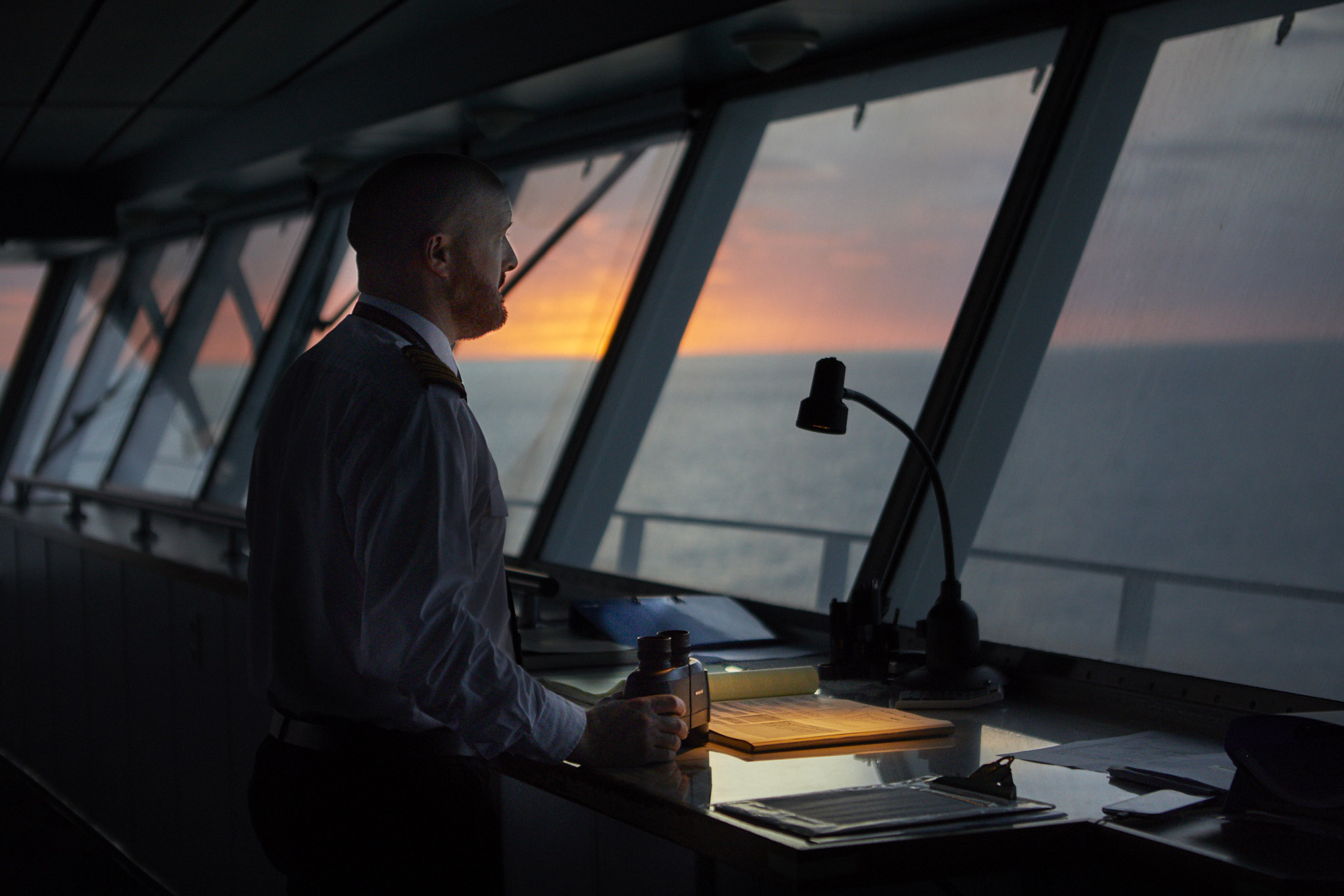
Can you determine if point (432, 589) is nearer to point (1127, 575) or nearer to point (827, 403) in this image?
point (827, 403)

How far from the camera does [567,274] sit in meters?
4.49

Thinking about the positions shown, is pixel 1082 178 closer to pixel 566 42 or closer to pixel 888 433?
pixel 566 42

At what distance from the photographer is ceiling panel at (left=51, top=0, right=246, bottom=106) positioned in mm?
3490

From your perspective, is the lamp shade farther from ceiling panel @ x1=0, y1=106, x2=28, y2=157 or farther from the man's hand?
ceiling panel @ x1=0, y1=106, x2=28, y2=157

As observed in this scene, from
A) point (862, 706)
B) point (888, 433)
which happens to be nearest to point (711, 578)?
point (888, 433)

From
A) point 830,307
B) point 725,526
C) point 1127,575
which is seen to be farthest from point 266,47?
point 830,307

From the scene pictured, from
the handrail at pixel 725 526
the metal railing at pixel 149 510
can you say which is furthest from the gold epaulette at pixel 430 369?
the metal railing at pixel 149 510

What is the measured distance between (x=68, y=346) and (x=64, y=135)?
278 cm

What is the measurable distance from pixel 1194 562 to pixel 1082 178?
2941cm

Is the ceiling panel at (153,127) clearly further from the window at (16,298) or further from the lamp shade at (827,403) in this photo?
the lamp shade at (827,403)

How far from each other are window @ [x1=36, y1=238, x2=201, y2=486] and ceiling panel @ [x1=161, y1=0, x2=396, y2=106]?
81.7 inches

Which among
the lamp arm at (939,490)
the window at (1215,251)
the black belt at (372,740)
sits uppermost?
the window at (1215,251)

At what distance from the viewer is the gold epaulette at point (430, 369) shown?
1.58 metres

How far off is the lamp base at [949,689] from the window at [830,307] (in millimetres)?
17859
